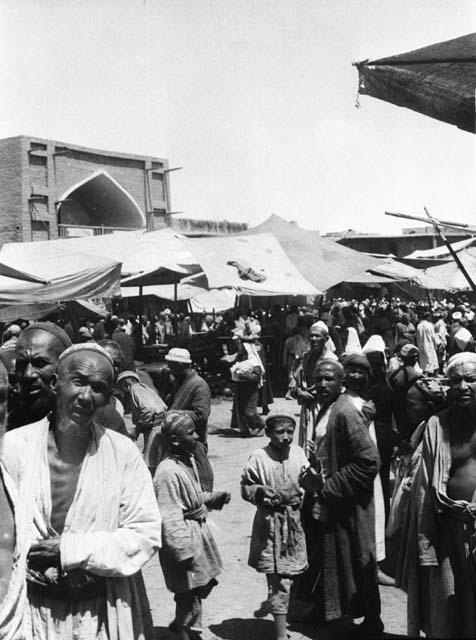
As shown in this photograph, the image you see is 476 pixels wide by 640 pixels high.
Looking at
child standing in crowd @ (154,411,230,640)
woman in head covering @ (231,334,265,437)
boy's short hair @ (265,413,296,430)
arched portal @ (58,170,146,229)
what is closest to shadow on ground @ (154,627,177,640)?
child standing in crowd @ (154,411,230,640)

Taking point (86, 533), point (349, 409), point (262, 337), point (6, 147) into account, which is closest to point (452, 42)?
point (349, 409)

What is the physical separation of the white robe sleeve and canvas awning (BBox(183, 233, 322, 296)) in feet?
30.5

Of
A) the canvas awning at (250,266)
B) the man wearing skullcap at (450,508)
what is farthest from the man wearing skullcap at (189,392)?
the canvas awning at (250,266)

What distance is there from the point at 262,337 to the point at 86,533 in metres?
12.8

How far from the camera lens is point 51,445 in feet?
8.30

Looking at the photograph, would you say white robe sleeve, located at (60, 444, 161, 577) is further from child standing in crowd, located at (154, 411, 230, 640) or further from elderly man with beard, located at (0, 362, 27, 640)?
child standing in crowd, located at (154, 411, 230, 640)

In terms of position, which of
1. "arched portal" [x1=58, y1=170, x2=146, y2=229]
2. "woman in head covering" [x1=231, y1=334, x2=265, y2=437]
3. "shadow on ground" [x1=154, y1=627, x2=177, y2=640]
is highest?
"arched portal" [x1=58, y1=170, x2=146, y2=229]

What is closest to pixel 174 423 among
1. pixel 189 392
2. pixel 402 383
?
pixel 189 392

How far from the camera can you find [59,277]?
9945mm

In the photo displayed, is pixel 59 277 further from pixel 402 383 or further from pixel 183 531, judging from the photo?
pixel 183 531

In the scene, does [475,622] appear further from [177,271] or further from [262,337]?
[262,337]

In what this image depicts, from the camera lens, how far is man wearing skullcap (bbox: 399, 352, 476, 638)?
141 inches

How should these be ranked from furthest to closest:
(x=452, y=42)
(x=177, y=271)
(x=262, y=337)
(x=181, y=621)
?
1. (x=262, y=337)
2. (x=177, y=271)
3. (x=452, y=42)
4. (x=181, y=621)

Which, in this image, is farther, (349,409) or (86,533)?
(349,409)
